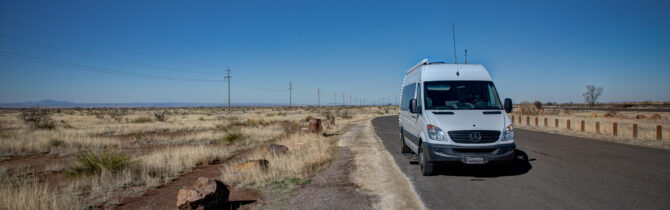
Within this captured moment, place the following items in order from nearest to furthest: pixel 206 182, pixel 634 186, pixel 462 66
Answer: pixel 206 182 → pixel 634 186 → pixel 462 66

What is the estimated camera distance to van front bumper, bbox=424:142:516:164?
7.29m

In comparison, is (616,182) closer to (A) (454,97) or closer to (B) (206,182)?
(A) (454,97)

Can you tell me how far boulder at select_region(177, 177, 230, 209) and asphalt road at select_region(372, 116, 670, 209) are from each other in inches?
137

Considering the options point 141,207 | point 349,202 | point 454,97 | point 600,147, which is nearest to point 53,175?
point 141,207

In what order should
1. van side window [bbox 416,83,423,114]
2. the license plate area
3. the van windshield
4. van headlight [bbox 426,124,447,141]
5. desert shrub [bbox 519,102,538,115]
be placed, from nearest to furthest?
the license plate area
van headlight [bbox 426,124,447,141]
the van windshield
van side window [bbox 416,83,423,114]
desert shrub [bbox 519,102,538,115]

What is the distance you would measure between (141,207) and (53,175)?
5.39 m

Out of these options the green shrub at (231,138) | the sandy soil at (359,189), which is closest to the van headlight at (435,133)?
the sandy soil at (359,189)

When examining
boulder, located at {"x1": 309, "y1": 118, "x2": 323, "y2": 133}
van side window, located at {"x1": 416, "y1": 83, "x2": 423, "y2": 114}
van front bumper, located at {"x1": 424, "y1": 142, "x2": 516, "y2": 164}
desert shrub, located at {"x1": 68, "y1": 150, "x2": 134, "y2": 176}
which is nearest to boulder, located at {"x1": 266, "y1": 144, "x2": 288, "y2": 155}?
desert shrub, located at {"x1": 68, "y1": 150, "x2": 134, "y2": 176}

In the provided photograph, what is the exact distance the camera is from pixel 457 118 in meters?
7.68

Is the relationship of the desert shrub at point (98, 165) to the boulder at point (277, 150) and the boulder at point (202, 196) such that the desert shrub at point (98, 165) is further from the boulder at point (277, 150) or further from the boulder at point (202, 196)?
the boulder at point (202, 196)

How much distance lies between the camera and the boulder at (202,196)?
18.6ft

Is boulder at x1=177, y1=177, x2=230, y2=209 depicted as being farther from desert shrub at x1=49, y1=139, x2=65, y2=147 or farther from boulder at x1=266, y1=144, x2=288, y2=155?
desert shrub at x1=49, y1=139, x2=65, y2=147

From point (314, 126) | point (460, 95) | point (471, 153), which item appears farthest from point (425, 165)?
point (314, 126)

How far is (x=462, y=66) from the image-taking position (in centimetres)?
908
